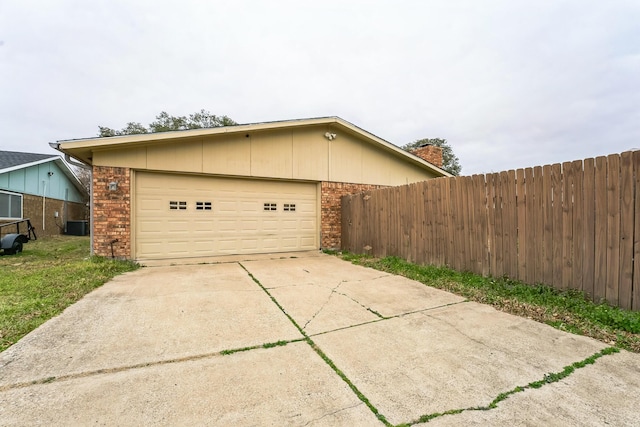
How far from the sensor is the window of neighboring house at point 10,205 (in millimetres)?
11523

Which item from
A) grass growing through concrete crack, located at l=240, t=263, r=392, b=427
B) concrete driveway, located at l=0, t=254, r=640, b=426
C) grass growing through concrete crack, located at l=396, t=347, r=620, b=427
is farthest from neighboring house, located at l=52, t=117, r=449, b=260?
grass growing through concrete crack, located at l=396, t=347, r=620, b=427

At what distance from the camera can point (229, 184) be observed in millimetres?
7414

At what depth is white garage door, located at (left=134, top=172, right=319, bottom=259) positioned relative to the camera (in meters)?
6.63

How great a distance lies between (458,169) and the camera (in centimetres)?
2758

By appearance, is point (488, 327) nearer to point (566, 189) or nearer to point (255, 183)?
point (566, 189)

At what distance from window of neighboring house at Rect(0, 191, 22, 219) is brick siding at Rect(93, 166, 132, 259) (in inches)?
392

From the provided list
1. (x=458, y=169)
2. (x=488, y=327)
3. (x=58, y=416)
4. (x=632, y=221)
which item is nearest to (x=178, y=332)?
(x=58, y=416)

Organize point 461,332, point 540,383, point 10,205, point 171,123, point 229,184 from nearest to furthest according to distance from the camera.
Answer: point 540,383 < point 461,332 < point 229,184 < point 10,205 < point 171,123

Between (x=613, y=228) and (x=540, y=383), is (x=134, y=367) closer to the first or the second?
(x=540, y=383)

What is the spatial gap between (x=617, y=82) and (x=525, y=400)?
1473 centimetres

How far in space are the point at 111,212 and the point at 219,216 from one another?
2.36 metres

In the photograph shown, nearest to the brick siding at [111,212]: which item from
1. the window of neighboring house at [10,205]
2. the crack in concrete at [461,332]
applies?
the crack in concrete at [461,332]

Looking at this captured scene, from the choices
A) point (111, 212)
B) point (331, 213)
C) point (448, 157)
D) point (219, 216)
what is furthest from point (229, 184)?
point (448, 157)

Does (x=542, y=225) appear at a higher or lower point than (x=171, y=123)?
lower
